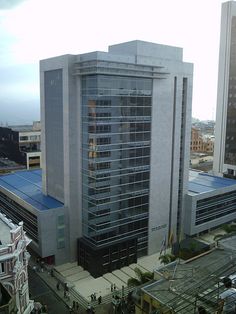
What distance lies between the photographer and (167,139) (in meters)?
46.2

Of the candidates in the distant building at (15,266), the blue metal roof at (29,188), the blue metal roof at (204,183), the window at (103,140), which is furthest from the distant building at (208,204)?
the distant building at (15,266)

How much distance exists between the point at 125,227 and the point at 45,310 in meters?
14.5

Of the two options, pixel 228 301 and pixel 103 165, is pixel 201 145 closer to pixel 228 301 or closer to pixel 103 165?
pixel 103 165

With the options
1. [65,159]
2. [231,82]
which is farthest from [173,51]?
[231,82]

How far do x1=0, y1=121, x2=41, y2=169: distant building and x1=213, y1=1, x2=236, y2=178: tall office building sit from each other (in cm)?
4243

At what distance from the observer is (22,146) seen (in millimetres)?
85500

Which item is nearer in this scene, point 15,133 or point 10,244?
point 10,244

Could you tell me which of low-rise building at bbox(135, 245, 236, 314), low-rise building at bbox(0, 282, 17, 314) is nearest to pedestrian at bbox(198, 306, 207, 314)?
low-rise building at bbox(135, 245, 236, 314)

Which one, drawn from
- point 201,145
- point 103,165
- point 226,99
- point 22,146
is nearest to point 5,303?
point 103,165

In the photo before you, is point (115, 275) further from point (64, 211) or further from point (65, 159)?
point (65, 159)

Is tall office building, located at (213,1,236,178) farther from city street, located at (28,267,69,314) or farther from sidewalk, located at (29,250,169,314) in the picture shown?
city street, located at (28,267,69,314)

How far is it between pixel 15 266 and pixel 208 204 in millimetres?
32122

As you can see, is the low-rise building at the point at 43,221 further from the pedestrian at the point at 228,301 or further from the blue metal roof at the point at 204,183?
the pedestrian at the point at 228,301

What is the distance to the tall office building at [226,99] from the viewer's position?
66688mm
